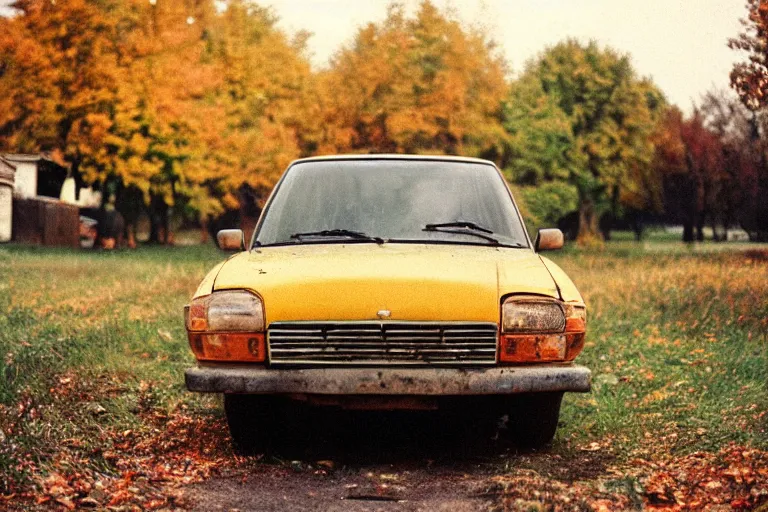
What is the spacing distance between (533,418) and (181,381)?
341 centimetres

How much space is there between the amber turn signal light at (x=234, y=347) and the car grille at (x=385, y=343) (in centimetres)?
9

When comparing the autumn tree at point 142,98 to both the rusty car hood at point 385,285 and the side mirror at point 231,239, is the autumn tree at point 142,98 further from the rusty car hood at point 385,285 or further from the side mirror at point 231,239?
the rusty car hood at point 385,285

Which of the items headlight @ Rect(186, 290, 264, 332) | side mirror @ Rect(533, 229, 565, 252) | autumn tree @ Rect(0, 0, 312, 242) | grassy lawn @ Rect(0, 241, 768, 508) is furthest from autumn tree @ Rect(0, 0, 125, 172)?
headlight @ Rect(186, 290, 264, 332)

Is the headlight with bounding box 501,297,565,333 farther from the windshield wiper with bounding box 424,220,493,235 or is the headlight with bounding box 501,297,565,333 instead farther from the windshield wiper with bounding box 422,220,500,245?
the windshield wiper with bounding box 424,220,493,235

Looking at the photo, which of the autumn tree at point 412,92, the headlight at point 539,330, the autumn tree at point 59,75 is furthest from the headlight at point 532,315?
the autumn tree at point 412,92

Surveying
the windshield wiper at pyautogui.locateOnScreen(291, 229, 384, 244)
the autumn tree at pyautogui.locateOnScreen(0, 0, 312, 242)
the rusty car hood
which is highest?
the autumn tree at pyautogui.locateOnScreen(0, 0, 312, 242)

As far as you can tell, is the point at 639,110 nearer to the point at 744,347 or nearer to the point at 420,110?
the point at 420,110

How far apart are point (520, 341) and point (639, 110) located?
4218cm

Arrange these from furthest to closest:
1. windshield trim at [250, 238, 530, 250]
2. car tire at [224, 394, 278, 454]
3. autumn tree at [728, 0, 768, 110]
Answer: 1. autumn tree at [728, 0, 768, 110]
2. windshield trim at [250, 238, 530, 250]
3. car tire at [224, 394, 278, 454]

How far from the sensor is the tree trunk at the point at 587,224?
4805 cm

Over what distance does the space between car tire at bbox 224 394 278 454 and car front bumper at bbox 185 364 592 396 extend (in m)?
0.43

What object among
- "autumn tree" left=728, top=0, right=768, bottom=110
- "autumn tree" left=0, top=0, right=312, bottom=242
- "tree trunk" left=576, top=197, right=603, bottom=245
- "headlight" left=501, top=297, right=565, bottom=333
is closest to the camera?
"headlight" left=501, top=297, right=565, bottom=333

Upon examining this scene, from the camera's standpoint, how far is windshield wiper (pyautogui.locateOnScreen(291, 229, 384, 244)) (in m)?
6.29

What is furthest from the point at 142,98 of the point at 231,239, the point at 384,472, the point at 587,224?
the point at 384,472
